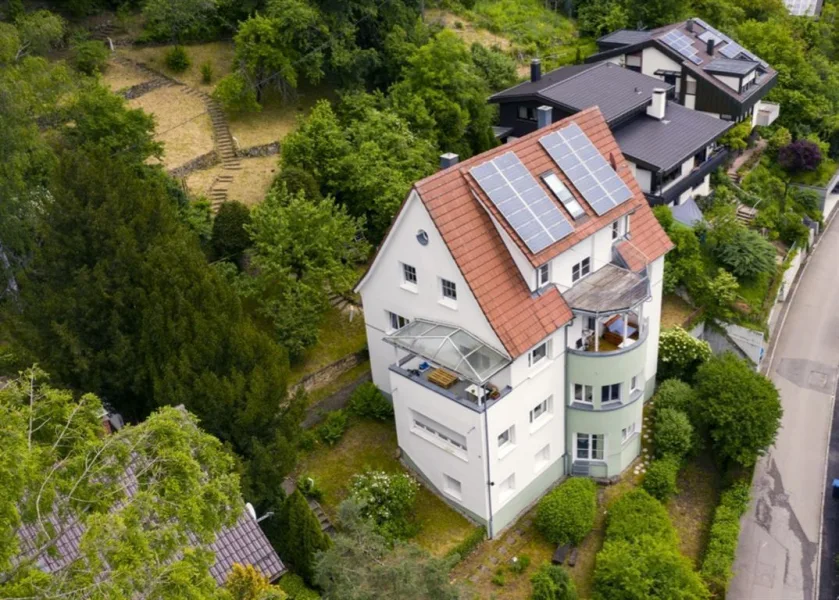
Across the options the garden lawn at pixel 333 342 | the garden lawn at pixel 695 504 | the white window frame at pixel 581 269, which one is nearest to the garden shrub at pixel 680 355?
the garden lawn at pixel 695 504

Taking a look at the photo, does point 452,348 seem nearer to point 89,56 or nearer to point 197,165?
point 197,165

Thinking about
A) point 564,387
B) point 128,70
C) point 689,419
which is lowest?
point 689,419

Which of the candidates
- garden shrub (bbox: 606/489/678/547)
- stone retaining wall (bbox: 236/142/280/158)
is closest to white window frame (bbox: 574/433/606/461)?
garden shrub (bbox: 606/489/678/547)

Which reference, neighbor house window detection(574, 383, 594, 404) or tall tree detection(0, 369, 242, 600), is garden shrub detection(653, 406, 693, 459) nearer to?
neighbor house window detection(574, 383, 594, 404)

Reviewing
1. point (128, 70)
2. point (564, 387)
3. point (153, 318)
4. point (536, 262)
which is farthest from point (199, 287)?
point (128, 70)

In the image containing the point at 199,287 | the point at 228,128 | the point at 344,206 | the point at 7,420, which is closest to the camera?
the point at 7,420

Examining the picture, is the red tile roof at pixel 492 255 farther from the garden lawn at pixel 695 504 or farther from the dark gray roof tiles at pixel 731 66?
the dark gray roof tiles at pixel 731 66

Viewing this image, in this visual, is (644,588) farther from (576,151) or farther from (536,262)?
(576,151)

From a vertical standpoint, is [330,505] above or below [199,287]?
below
